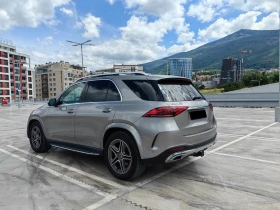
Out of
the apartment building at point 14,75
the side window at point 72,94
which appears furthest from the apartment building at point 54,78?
the side window at point 72,94

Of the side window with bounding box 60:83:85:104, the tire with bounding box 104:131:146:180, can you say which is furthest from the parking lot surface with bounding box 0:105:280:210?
the side window with bounding box 60:83:85:104

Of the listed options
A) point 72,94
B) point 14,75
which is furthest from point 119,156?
point 14,75

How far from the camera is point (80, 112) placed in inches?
179

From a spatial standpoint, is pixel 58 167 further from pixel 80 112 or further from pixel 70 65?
pixel 70 65

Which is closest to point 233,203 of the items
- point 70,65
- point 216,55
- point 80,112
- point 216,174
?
point 216,174

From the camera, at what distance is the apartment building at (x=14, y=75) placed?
81.9 m

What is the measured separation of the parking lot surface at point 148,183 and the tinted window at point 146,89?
1365mm

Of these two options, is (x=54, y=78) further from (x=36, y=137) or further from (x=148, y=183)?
(x=148, y=183)

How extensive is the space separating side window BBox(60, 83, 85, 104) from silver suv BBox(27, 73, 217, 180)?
2cm

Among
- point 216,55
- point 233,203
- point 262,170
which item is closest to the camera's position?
point 233,203

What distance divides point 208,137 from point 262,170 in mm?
1211

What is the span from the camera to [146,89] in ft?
12.4

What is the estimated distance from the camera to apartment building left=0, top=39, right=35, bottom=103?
81.9 meters

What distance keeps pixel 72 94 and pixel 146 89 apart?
6.64ft
